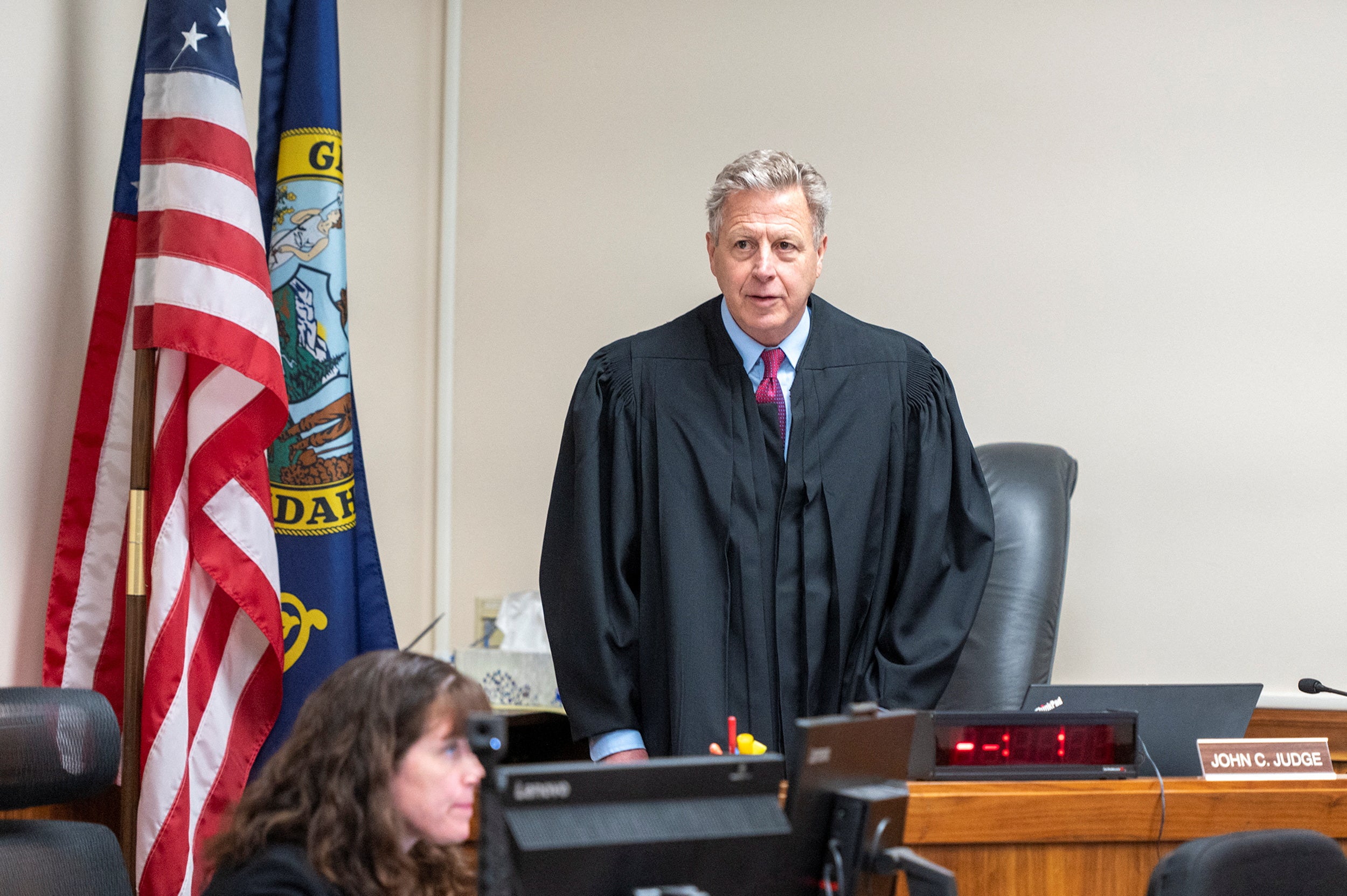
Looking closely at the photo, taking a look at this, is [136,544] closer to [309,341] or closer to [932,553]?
[309,341]

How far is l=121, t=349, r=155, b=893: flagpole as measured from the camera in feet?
7.84

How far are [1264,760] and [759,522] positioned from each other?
3.04ft

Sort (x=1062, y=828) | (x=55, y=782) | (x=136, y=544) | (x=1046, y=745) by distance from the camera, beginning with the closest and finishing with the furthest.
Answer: (x=55, y=782)
(x=1062, y=828)
(x=1046, y=745)
(x=136, y=544)

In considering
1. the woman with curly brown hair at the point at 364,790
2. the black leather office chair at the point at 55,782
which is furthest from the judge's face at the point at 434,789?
the black leather office chair at the point at 55,782

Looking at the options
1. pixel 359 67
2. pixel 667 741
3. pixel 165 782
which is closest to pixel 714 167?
pixel 359 67

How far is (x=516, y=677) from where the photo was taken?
133 inches

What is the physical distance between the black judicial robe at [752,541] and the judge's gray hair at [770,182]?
21 centimetres

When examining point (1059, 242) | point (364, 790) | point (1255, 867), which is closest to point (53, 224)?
point (364, 790)

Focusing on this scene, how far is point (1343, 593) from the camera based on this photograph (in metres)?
3.22

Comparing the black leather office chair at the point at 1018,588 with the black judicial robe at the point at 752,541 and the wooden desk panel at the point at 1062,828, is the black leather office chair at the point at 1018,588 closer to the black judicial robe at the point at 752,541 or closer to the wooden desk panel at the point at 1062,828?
the black judicial robe at the point at 752,541

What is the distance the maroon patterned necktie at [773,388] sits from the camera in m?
2.39

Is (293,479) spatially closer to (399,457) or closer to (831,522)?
(399,457)

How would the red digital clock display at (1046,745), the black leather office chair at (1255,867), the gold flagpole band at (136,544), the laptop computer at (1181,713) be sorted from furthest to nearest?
the gold flagpole band at (136,544) < the laptop computer at (1181,713) < the red digital clock display at (1046,745) < the black leather office chair at (1255,867)

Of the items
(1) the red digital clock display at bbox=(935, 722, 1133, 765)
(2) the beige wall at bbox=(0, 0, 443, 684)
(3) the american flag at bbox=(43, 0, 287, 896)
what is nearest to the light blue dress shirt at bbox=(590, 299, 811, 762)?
(1) the red digital clock display at bbox=(935, 722, 1133, 765)
